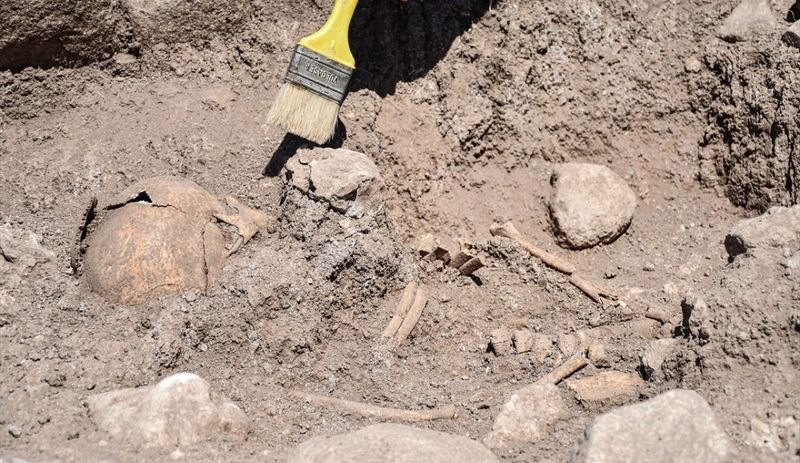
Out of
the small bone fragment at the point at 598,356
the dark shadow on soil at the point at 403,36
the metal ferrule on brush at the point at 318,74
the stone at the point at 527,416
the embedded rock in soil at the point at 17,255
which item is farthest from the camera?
the dark shadow on soil at the point at 403,36

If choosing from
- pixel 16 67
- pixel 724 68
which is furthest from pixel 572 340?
pixel 16 67

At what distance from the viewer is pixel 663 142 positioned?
479 cm

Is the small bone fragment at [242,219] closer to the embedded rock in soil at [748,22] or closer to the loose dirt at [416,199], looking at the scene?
the loose dirt at [416,199]

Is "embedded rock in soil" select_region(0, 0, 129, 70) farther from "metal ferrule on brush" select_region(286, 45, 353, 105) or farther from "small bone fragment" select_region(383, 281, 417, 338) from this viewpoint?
"small bone fragment" select_region(383, 281, 417, 338)

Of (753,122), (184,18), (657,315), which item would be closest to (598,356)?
(657,315)

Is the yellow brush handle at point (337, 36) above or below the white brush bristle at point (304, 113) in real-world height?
above

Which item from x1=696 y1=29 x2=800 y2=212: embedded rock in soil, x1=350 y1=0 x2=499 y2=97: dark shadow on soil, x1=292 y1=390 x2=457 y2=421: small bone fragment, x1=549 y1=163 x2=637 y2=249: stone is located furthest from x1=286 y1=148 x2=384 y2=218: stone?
x1=696 y1=29 x2=800 y2=212: embedded rock in soil

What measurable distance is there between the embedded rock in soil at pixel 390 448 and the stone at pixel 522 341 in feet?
2.83

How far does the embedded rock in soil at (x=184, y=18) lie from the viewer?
4.42m

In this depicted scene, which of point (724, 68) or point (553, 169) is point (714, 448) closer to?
point (553, 169)

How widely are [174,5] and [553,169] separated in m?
2.31

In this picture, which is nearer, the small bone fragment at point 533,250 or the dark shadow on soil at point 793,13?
the small bone fragment at point 533,250

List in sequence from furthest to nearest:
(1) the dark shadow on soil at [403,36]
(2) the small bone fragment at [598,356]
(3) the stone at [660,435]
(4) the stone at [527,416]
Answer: (1) the dark shadow on soil at [403,36]
(2) the small bone fragment at [598,356]
(4) the stone at [527,416]
(3) the stone at [660,435]

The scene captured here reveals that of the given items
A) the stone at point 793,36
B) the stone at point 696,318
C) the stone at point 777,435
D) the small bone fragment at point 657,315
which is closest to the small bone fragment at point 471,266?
the small bone fragment at point 657,315
